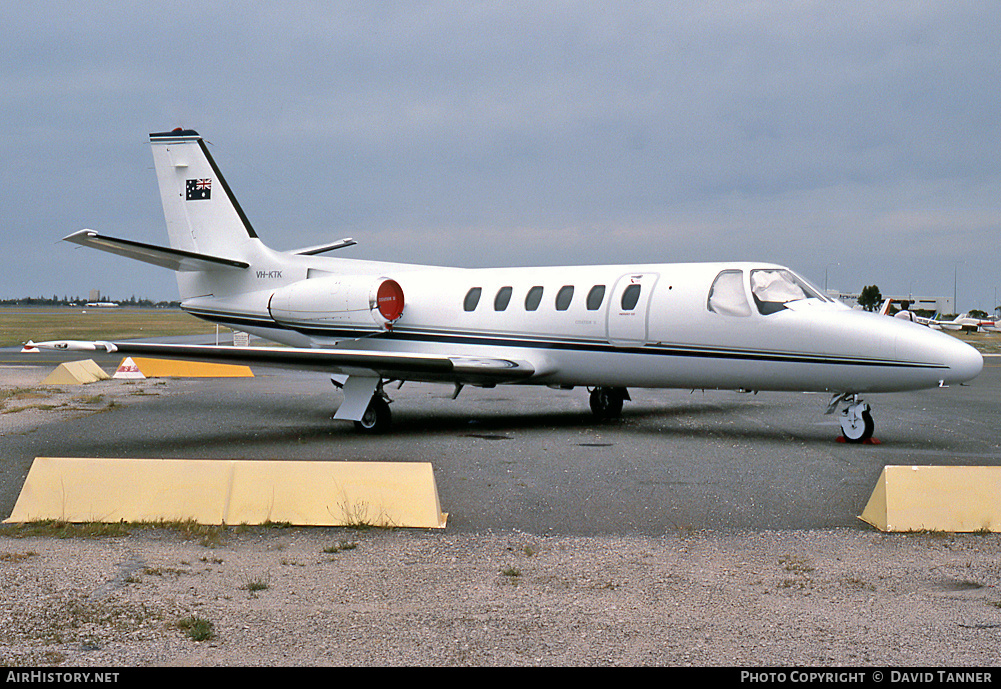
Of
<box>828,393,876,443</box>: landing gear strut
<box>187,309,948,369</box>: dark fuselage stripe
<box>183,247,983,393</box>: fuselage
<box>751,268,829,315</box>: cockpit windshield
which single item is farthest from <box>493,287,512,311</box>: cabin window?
<box>828,393,876,443</box>: landing gear strut

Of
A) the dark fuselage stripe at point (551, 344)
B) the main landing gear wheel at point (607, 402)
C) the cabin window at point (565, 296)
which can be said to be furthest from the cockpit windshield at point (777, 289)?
the main landing gear wheel at point (607, 402)

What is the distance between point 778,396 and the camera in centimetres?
2062

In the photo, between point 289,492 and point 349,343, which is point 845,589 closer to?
point 289,492

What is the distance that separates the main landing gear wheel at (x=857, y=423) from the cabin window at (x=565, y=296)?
439 cm

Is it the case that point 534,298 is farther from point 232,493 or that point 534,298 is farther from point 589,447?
point 232,493

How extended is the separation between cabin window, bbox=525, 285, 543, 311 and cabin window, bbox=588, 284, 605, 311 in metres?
0.93

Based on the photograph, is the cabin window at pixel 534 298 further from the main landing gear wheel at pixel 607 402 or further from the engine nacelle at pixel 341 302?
the engine nacelle at pixel 341 302

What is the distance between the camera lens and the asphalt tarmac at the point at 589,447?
7.87m

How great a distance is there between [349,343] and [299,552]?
9522 mm

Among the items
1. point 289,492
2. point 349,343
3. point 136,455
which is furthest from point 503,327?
point 289,492

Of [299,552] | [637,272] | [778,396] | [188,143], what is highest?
[188,143]

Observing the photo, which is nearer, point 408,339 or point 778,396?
point 408,339

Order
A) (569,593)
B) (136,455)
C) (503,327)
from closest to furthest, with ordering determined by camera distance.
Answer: (569,593) → (136,455) → (503,327)

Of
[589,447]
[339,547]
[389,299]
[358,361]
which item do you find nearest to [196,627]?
[339,547]
